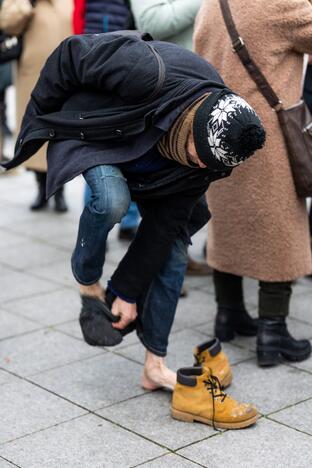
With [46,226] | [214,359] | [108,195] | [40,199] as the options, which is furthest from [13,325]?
[40,199]

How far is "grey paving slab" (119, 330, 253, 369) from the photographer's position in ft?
15.3

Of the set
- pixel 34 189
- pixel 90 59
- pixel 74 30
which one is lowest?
pixel 34 189

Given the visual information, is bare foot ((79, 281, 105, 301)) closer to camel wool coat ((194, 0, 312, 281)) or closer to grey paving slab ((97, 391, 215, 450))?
grey paving slab ((97, 391, 215, 450))

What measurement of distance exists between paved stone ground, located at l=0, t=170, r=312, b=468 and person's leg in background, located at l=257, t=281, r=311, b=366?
66 millimetres

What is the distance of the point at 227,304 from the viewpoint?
491 cm

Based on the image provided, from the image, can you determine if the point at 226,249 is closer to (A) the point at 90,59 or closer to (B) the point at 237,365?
(B) the point at 237,365

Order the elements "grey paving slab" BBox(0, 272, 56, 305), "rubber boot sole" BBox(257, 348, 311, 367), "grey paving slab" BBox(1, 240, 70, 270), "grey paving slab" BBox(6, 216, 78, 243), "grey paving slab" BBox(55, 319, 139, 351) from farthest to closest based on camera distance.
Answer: "grey paving slab" BBox(6, 216, 78, 243), "grey paving slab" BBox(1, 240, 70, 270), "grey paving slab" BBox(0, 272, 56, 305), "grey paving slab" BBox(55, 319, 139, 351), "rubber boot sole" BBox(257, 348, 311, 367)

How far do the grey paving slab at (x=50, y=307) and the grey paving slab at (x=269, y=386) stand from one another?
1.15 meters

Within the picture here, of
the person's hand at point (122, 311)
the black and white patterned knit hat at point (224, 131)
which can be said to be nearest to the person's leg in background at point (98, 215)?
the person's hand at point (122, 311)

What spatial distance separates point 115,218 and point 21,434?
915 mm

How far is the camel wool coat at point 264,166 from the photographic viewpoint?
430 centimetres

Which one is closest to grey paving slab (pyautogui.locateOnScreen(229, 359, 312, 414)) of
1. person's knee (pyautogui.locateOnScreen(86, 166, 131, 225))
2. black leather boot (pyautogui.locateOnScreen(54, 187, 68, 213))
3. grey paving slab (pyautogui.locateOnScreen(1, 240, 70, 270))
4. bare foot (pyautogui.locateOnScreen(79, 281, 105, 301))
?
bare foot (pyautogui.locateOnScreen(79, 281, 105, 301))

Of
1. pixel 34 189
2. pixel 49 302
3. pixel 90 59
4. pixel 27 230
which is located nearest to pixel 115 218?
pixel 90 59

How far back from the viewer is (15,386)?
170 inches
